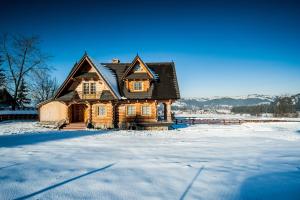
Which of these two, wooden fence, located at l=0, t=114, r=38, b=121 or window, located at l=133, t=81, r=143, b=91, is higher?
window, located at l=133, t=81, r=143, b=91

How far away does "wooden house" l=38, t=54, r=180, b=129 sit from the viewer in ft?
85.4

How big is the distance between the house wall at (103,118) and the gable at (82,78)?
181 centimetres

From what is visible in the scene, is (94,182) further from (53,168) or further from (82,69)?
(82,69)

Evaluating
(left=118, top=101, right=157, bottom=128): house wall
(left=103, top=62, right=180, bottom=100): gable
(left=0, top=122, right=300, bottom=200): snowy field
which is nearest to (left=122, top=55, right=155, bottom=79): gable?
(left=103, top=62, right=180, bottom=100): gable

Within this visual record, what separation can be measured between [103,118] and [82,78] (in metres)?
4.96

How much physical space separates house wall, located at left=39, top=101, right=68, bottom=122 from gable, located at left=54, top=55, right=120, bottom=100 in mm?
2335

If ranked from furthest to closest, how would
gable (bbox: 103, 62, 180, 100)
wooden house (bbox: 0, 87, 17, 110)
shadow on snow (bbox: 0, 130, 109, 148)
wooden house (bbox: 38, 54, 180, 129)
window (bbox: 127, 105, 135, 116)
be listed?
wooden house (bbox: 0, 87, 17, 110), window (bbox: 127, 105, 135, 116), gable (bbox: 103, 62, 180, 100), wooden house (bbox: 38, 54, 180, 129), shadow on snow (bbox: 0, 130, 109, 148)

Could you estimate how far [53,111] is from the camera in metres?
28.8

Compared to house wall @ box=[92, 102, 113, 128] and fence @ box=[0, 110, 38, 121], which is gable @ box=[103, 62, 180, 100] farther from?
fence @ box=[0, 110, 38, 121]

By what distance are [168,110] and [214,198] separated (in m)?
19.9

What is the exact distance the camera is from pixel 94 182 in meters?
7.80

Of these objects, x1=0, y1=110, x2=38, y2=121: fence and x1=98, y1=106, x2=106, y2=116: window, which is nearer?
x1=98, y1=106, x2=106, y2=116: window

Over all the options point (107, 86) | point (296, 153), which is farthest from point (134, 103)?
point (296, 153)

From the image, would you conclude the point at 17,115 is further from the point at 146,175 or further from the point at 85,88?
the point at 146,175
